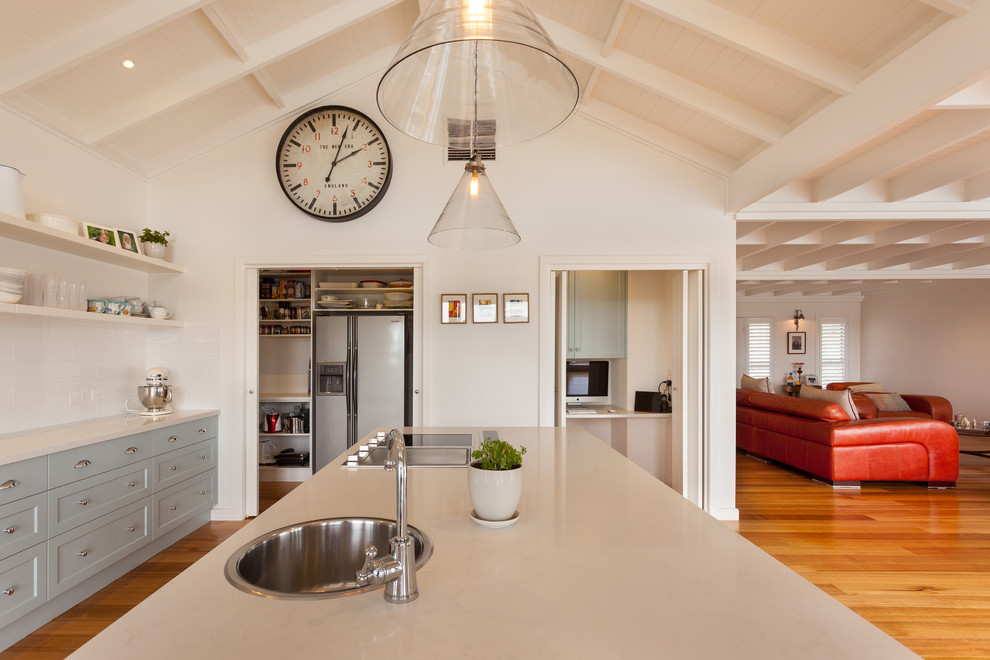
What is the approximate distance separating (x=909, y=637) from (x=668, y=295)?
3.18 metres

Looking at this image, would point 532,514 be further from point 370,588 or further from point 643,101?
point 643,101

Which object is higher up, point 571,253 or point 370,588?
point 571,253

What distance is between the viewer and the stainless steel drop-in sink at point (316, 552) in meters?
1.27

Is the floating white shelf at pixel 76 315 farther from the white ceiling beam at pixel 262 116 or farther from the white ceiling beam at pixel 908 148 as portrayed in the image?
the white ceiling beam at pixel 908 148

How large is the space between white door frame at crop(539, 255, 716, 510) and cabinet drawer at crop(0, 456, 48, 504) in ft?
Result: 9.34

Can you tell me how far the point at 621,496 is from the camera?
5.48 feet

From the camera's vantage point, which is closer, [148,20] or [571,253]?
[148,20]

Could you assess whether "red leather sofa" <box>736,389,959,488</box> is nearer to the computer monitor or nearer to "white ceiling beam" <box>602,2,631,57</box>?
the computer monitor

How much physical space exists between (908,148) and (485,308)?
267 centimetres

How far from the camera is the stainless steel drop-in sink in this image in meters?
1.27

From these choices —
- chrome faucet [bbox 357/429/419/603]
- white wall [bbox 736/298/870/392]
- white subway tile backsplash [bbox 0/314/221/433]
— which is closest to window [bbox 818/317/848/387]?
white wall [bbox 736/298/870/392]

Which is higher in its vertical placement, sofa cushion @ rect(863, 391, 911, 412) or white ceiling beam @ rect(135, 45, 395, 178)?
white ceiling beam @ rect(135, 45, 395, 178)

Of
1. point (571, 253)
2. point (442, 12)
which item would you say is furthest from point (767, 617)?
point (571, 253)

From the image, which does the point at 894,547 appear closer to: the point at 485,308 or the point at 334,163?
the point at 485,308
